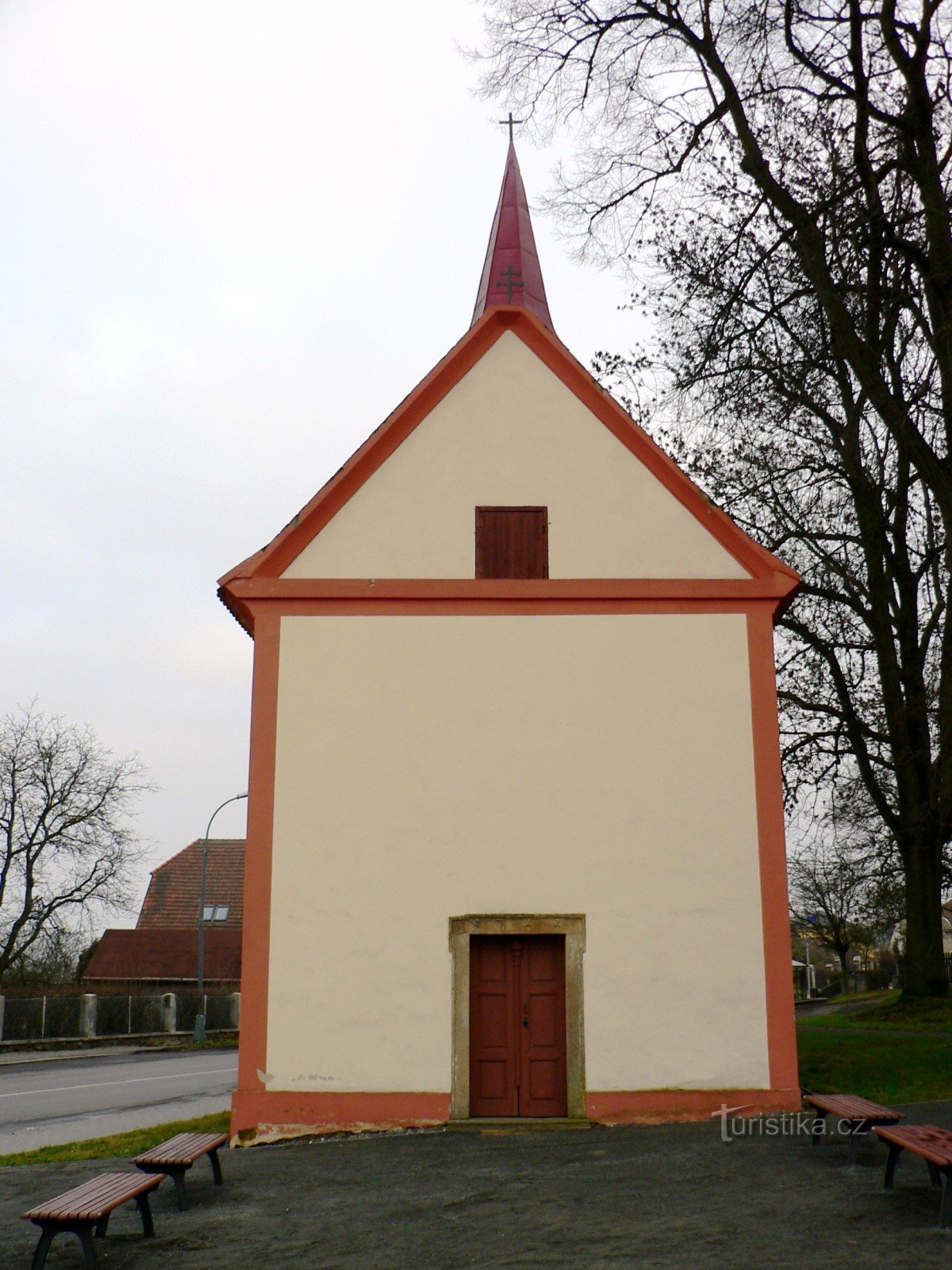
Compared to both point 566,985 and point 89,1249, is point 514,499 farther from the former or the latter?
point 89,1249

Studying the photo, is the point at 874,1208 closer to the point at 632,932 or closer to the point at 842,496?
the point at 632,932

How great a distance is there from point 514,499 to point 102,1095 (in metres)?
12.6

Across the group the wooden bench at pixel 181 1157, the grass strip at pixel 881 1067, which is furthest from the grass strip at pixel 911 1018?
the wooden bench at pixel 181 1157

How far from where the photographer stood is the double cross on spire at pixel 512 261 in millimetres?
16125

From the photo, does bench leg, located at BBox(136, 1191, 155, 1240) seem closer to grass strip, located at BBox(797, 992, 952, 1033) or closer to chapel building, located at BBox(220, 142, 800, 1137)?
chapel building, located at BBox(220, 142, 800, 1137)

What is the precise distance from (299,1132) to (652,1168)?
3949 mm

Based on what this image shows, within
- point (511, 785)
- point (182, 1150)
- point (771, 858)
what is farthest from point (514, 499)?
point (182, 1150)

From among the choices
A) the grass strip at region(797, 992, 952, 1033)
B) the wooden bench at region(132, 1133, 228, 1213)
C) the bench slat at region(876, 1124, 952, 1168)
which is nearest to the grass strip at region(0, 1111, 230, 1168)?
the wooden bench at region(132, 1133, 228, 1213)

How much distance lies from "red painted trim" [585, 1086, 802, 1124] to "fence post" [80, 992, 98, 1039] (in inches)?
1123

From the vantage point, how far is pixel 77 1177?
1038 cm

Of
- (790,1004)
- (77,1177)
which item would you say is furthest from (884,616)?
(77,1177)

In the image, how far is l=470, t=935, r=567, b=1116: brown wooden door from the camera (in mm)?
12602

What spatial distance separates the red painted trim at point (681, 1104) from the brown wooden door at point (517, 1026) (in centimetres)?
47

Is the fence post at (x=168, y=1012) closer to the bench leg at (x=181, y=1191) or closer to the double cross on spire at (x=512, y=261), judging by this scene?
the double cross on spire at (x=512, y=261)
